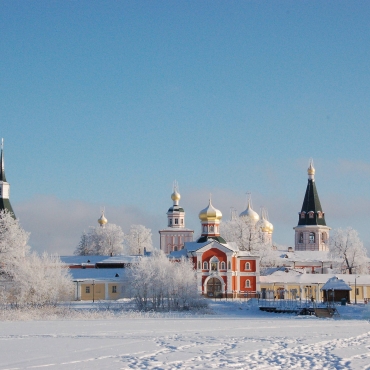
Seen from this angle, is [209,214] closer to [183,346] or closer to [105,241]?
[105,241]

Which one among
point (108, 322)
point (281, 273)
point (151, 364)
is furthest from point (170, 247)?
point (151, 364)

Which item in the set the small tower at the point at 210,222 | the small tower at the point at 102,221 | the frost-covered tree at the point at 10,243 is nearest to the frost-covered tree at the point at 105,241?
the small tower at the point at 102,221

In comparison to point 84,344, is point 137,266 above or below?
above

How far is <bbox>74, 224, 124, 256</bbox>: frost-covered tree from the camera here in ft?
261

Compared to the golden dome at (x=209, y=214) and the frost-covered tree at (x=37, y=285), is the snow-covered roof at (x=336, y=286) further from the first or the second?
the frost-covered tree at (x=37, y=285)

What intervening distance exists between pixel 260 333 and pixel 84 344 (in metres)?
6.70

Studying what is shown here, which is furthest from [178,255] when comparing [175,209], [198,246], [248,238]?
[175,209]

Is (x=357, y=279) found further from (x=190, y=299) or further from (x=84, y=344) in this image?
(x=84, y=344)

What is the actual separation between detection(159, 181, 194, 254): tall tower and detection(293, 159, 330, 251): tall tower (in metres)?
13.7

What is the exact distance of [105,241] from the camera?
80062mm

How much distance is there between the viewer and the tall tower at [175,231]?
75.2 metres

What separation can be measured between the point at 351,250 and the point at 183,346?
5057 cm

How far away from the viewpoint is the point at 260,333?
24.8 metres

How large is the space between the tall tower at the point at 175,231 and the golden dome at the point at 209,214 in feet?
51.4
